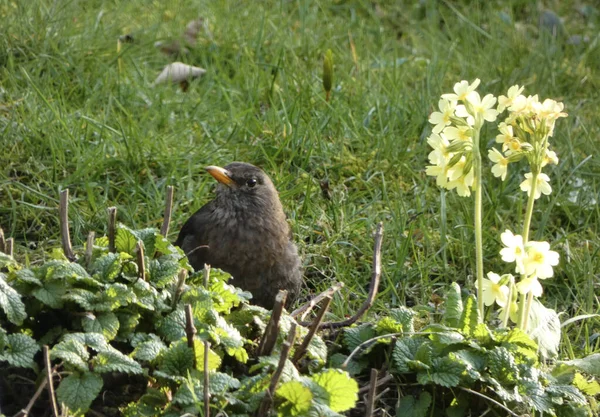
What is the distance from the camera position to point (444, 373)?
10.4 feet

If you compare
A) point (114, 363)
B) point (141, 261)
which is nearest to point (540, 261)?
point (141, 261)

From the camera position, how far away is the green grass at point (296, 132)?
487cm

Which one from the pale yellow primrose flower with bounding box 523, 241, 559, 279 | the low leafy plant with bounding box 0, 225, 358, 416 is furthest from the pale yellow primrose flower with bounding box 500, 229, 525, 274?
the low leafy plant with bounding box 0, 225, 358, 416

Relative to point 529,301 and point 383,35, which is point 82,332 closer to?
point 529,301

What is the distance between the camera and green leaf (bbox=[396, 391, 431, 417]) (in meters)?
3.19

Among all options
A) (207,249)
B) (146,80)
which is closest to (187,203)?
(207,249)

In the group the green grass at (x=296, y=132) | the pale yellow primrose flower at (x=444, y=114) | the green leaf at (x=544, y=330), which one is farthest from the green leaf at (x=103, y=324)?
the green grass at (x=296, y=132)

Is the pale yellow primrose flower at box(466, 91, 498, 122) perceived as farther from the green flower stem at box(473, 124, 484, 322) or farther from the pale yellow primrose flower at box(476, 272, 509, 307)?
the pale yellow primrose flower at box(476, 272, 509, 307)

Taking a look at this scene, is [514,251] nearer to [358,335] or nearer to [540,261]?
[540,261]

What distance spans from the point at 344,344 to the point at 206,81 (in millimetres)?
2949

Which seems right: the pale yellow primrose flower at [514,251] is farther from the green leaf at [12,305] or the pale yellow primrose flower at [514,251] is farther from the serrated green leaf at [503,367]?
the green leaf at [12,305]

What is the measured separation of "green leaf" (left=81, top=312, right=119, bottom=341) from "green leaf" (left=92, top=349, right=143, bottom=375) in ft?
0.36

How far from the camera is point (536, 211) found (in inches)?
209

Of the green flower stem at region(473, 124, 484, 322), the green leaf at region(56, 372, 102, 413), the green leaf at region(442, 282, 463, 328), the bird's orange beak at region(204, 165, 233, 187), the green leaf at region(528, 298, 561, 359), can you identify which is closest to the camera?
the green leaf at region(56, 372, 102, 413)
